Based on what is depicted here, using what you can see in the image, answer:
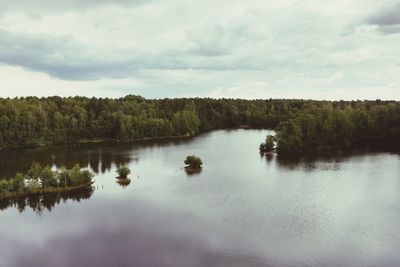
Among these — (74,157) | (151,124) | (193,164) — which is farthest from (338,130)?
(74,157)

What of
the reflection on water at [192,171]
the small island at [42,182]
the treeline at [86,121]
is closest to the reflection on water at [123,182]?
the small island at [42,182]

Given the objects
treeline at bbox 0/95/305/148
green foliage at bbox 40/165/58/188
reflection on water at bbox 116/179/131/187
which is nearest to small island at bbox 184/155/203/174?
reflection on water at bbox 116/179/131/187

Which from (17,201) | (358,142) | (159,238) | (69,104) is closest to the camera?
(159,238)

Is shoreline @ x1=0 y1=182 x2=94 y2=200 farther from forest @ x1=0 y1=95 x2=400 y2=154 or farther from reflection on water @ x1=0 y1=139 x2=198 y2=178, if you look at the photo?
forest @ x1=0 y1=95 x2=400 y2=154

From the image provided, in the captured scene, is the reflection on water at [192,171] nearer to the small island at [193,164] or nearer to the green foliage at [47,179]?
the small island at [193,164]

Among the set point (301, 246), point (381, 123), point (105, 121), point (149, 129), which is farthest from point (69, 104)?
point (301, 246)

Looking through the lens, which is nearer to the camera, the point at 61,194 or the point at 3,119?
the point at 61,194

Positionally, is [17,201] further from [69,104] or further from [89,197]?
[69,104]
